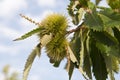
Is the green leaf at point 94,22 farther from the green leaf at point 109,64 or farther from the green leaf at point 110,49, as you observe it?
the green leaf at point 109,64

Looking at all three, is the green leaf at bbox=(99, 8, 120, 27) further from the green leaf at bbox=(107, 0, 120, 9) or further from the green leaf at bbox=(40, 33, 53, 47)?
the green leaf at bbox=(40, 33, 53, 47)

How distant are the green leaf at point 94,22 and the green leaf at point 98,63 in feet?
1.02

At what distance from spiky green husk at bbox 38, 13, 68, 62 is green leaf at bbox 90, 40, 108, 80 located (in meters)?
0.25

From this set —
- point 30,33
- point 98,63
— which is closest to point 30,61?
point 30,33

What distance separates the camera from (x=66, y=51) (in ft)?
6.00

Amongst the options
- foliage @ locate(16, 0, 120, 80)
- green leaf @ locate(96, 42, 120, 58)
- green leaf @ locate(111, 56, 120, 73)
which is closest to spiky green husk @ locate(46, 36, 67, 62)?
foliage @ locate(16, 0, 120, 80)

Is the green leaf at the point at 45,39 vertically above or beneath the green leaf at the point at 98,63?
above

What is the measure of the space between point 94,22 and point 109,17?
0.10 m

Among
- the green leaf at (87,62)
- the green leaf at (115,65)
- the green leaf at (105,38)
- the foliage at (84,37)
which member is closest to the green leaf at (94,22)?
the foliage at (84,37)

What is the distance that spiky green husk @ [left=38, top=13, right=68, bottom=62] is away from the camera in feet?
6.02

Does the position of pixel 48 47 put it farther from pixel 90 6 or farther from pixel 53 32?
pixel 90 6

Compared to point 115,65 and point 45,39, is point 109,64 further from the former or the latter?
point 45,39

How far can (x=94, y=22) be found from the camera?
5.64ft

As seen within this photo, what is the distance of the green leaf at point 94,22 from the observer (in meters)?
1.70
